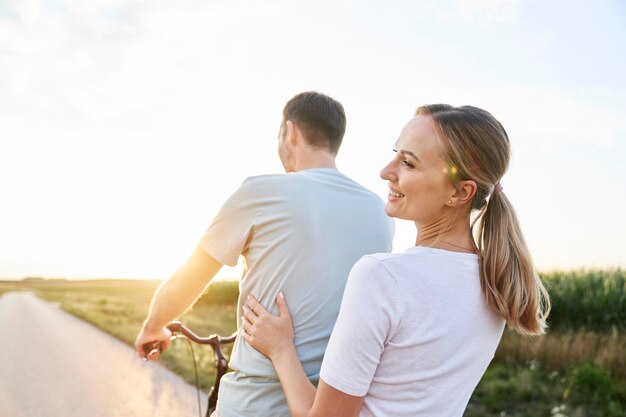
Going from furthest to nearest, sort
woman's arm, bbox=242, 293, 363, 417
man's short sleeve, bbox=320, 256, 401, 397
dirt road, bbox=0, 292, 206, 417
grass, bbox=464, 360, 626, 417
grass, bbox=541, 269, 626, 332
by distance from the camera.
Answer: grass, bbox=541, 269, 626, 332, dirt road, bbox=0, 292, 206, 417, grass, bbox=464, 360, 626, 417, woman's arm, bbox=242, 293, 363, 417, man's short sleeve, bbox=320, 256, 401, 397

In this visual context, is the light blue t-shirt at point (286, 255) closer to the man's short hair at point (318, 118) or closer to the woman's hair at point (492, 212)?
the man's short hair at point (318, 118)

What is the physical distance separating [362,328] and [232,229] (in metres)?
0.85

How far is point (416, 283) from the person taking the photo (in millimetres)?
1842

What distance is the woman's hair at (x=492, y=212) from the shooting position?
6.64ft

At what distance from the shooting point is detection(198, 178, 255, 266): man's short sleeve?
8.29 ft

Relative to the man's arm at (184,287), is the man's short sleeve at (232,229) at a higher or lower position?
higher

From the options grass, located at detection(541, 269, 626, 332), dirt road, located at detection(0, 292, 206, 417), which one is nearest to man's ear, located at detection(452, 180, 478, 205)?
dirt road, located at detection(0, 292, 206, 417)

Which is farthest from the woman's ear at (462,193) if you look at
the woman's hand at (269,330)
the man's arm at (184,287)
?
the man's arm at (184,287)

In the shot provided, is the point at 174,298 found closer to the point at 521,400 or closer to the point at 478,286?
the point at 478,286

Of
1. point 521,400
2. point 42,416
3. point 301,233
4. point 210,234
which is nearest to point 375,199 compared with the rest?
point 301,233

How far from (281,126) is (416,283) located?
1.38m

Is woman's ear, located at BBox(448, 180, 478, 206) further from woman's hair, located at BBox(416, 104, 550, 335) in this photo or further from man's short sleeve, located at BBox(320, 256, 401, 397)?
man's short sleeve, located at BBox(320, 256, 401, 397)

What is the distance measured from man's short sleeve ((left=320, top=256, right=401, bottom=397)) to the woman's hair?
344 mm

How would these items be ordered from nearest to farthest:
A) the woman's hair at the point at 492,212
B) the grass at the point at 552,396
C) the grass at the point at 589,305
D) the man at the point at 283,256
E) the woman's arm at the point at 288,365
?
the woman's arm at the point at 288,365 → the woman's hair at the point at 492,212 → the man at the point at 283,256 → the grass at the point at 552,396 → the grass at the point at 589,305
